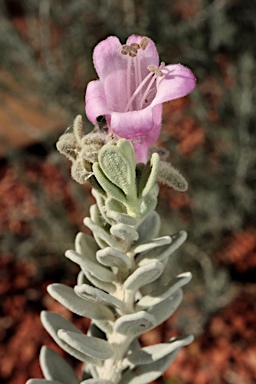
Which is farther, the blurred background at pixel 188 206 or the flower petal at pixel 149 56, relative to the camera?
the blurred background at pixel 188 206

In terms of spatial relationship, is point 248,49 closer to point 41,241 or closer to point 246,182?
A: point 246,182

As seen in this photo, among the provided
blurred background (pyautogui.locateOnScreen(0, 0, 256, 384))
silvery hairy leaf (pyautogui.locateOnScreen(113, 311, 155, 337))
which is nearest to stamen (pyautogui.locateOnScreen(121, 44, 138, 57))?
silvery hairy leaf (pyautogui.locateOnScreen(113, 311, 155, 337))

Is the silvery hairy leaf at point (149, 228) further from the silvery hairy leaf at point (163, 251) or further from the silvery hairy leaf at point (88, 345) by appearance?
the silvery hairy leaf at point (88, 345)

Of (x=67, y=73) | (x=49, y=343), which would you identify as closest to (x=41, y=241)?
(x=49, y=343)

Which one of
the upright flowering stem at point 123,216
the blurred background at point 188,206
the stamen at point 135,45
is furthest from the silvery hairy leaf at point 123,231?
the blurred background at point 188,206

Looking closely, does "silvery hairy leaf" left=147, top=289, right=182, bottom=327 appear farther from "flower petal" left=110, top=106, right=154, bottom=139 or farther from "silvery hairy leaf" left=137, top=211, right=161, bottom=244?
"flower petal" left=110, top=106, right=154, bottom=139
